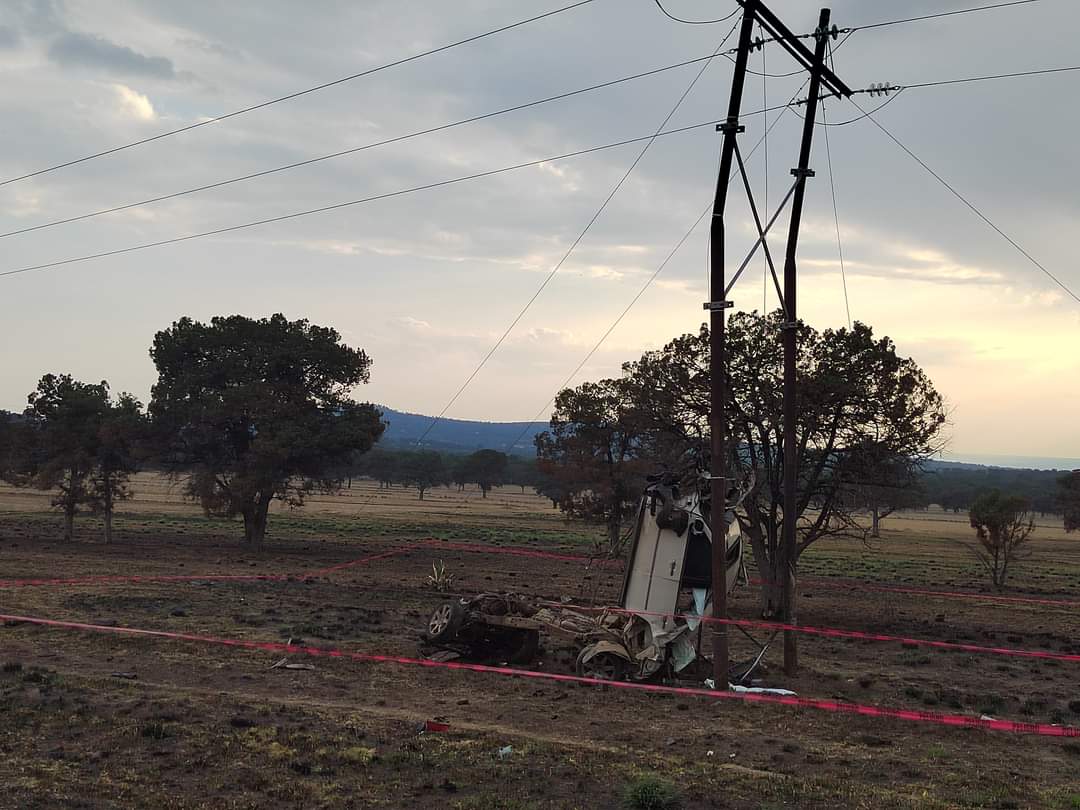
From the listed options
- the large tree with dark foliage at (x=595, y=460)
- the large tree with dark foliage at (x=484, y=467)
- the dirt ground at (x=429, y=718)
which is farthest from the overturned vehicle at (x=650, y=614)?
the large tree with dark foliage at (x=484, y=467)

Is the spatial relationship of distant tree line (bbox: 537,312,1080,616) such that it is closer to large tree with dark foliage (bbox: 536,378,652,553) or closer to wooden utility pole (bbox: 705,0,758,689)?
wooden utility pole (bbox: 705,0,758,689)

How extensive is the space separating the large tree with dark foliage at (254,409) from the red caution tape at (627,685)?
2228 cm

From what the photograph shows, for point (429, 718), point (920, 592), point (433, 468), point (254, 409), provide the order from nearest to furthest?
1. point (429, 718)
2. point (920, 592)
3. point (254, 409)
4. point (433, 468)

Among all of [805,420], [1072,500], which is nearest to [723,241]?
[805,420]

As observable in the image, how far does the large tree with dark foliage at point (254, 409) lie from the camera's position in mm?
40969

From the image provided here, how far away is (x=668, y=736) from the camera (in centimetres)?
1181

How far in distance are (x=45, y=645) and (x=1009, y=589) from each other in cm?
3782

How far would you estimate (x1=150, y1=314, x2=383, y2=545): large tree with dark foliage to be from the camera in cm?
4097

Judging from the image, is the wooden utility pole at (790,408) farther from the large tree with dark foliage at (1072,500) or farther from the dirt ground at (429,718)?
the large tree with dark foliage at (1072,500)

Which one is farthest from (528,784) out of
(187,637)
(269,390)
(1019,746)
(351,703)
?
(269,390)

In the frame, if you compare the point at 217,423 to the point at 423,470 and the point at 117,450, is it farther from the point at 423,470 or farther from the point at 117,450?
the point at 423,470

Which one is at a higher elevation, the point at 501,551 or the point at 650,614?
the point at 650,614

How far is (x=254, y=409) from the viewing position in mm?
40875

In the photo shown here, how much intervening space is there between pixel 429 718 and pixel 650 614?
449cm
